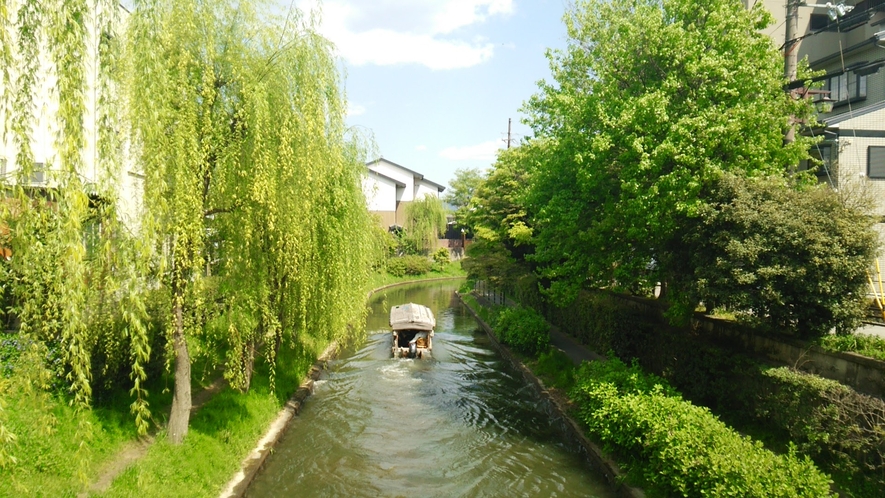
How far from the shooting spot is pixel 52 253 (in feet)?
17.3

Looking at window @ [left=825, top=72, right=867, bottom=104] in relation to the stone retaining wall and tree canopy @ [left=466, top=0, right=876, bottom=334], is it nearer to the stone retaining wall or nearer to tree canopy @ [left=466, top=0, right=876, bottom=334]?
tree canopy @ [left=466, top=0, right=876, bottom=334]

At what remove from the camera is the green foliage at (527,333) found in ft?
69.9

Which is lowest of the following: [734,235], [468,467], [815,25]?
[468,467]

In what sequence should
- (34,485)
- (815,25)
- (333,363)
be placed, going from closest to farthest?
(34,485) < (333,363) < (815,25)

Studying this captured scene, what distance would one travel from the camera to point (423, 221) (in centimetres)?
5862

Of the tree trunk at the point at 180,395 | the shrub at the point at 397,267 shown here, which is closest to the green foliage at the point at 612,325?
the tree trunk at the point at 180,395

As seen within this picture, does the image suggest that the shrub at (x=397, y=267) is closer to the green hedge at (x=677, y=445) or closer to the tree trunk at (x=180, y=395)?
the green hedge at (x=677, y=445)

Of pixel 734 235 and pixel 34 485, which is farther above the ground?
pixel 734 235

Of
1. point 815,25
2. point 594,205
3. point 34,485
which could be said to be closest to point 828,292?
point 594,205

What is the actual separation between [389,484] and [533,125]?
11.3 m

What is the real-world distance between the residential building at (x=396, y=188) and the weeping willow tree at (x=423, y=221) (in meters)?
1.25

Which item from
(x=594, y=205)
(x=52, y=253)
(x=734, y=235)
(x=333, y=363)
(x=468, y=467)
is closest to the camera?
(x=52, y=253)

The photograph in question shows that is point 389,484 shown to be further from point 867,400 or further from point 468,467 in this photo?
point 867,400

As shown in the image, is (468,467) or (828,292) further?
(468,467)
